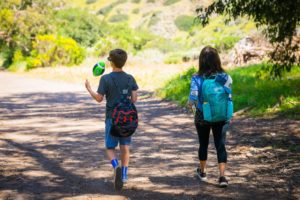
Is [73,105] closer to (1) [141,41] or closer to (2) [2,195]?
(2) [2,195]

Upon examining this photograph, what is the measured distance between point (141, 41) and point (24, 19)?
1649cm

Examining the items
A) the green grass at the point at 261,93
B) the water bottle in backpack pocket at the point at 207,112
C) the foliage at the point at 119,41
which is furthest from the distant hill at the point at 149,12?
the water bottle in backpack pocket at the point at 207,112

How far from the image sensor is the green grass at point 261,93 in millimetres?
10797

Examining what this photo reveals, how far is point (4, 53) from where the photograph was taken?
39906mm

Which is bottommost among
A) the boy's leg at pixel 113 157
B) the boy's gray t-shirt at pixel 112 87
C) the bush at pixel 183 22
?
the boy's leg at pixel 113 157

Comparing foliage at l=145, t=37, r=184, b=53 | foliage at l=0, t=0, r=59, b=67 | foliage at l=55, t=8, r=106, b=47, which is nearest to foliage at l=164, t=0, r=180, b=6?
foliage at l=145, t=37, r=184, b=53

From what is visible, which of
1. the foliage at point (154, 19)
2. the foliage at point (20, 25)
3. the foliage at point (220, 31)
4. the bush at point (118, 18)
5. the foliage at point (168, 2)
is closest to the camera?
the foliage at point (20, 25)

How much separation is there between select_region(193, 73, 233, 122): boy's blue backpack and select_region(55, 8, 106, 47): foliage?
127 ft

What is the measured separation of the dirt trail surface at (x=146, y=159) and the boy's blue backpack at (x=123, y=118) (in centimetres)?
72

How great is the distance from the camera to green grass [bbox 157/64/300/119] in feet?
35.4

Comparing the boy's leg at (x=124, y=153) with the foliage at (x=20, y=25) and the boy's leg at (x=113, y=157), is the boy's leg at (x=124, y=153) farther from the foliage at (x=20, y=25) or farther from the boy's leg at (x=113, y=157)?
the foliage at (x=20, y=25)

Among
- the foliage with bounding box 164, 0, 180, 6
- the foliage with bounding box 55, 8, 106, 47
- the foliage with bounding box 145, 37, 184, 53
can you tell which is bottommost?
the foliage with bounding box 145, 37, 184, 53

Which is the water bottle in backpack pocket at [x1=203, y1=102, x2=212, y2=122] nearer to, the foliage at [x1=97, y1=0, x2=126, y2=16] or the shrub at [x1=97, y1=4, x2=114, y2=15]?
the foliage at [x1=97, y1=0, x2=126, y2=16]

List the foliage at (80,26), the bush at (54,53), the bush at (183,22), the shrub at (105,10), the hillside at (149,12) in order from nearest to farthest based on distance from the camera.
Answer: the bush at (54,53) → the foliage at (80,26) → the bush at (183,22) → the hillside at (149,12) → the shrub at (105,10)
